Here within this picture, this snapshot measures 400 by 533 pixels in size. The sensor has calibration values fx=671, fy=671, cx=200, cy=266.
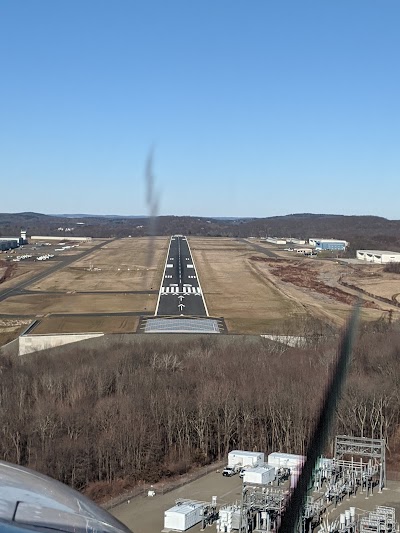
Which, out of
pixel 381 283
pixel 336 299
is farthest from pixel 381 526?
pixel 381 283

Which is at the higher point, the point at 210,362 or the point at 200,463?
the point at 210,362

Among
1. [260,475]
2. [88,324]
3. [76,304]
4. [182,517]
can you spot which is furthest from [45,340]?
[182,517]

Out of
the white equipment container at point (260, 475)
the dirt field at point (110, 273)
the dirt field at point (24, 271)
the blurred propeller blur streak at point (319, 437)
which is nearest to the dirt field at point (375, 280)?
the dirt field at point (110, 273)

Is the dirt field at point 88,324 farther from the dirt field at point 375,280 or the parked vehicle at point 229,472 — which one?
the dirt field at point 375,280

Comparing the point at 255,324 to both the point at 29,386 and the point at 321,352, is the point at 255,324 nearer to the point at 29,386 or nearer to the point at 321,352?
the point at 321,352

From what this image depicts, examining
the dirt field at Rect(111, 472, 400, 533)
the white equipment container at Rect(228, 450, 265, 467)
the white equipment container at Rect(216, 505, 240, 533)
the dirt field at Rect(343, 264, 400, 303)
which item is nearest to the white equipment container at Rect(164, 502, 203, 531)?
the dirt field at Rect(111, 472, 400, 533)

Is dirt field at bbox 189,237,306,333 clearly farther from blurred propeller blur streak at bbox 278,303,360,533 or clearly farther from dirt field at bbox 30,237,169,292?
blurred propeller blur streak at bbox 278,303,360,533

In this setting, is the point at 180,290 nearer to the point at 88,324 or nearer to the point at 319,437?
the point at 88,324
